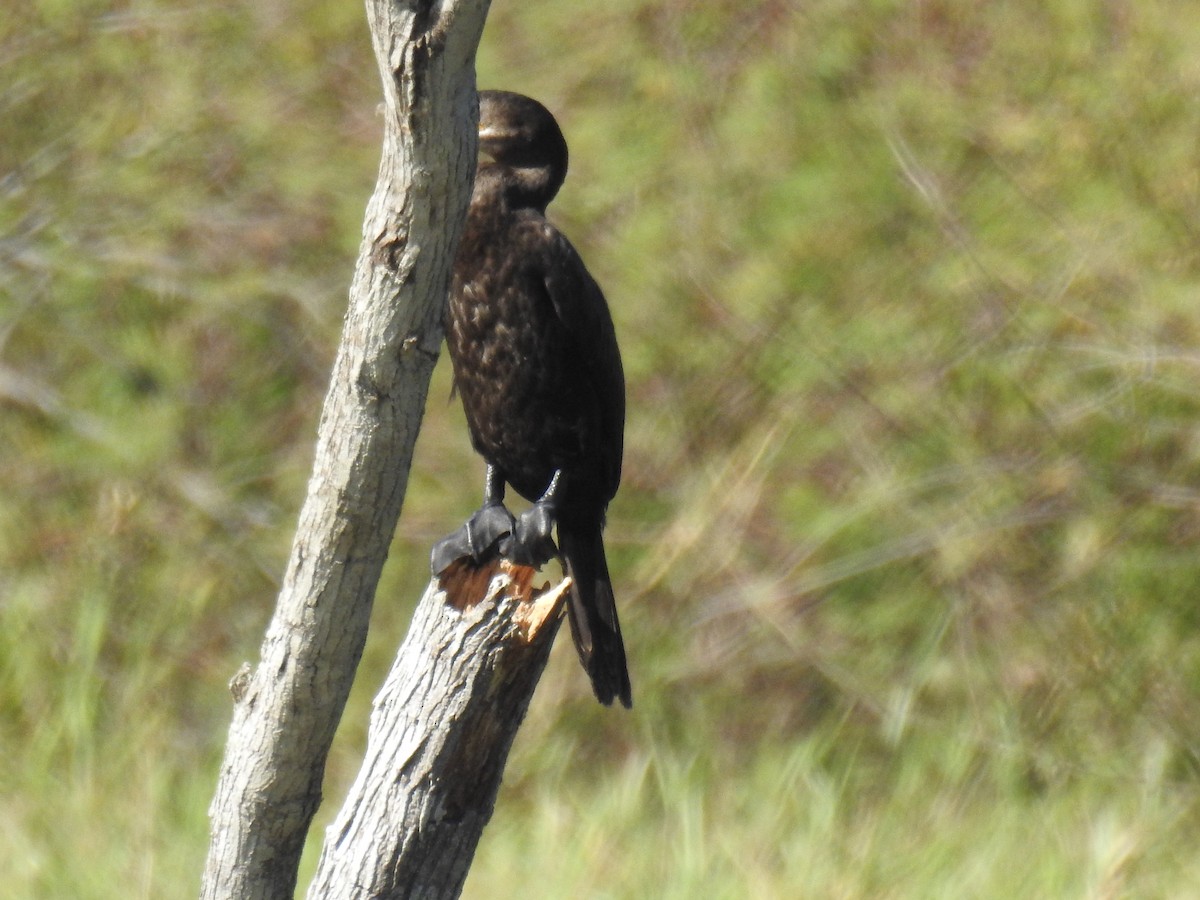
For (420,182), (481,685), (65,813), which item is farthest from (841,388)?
(420,182)

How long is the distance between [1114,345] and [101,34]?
11.6ft

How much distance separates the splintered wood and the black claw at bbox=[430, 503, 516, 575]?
7.9 inches

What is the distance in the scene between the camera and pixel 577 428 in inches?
112

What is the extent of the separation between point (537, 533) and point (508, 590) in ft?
1.89

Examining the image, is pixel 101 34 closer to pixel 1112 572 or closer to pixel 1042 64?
pixel 1042 64

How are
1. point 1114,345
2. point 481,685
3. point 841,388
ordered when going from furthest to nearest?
1. point 841,388
2. point 1114,345
3. point 481,685

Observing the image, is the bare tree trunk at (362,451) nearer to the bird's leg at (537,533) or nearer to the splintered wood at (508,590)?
the splintered wood at (508,590)

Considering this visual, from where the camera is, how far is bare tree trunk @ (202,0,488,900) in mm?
1663

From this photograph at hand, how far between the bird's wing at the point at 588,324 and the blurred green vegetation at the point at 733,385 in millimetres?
1955

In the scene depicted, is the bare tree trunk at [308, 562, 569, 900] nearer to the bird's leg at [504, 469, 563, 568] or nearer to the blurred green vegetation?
the bird's leg at [504, 469, 563, 568]

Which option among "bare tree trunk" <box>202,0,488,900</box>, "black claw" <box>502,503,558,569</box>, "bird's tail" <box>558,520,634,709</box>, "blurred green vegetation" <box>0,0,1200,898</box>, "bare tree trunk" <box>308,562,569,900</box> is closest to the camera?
"bare tree trunk" <box>202,0,488,900</box>

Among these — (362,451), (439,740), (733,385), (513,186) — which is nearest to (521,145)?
(513,186)

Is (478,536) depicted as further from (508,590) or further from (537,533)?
(508,590)

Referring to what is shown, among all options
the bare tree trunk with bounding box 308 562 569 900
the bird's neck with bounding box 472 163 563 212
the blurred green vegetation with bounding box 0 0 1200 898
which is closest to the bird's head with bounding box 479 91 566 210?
the bird's neck with bounding box 472 163 563 212
